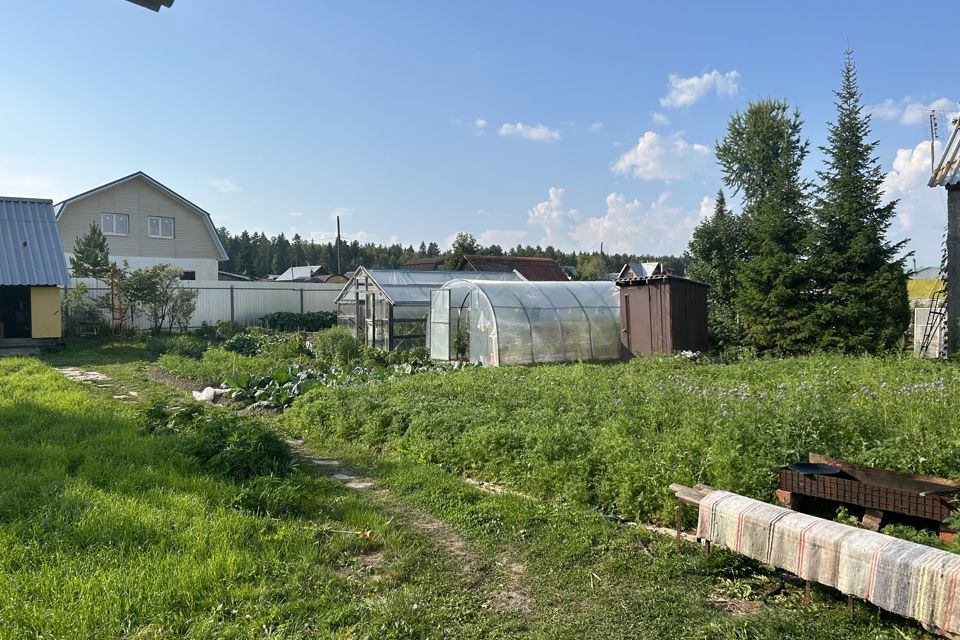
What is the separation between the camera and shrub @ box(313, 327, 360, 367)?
15.2 metres

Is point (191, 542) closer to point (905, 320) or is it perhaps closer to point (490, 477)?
point (490, 477)

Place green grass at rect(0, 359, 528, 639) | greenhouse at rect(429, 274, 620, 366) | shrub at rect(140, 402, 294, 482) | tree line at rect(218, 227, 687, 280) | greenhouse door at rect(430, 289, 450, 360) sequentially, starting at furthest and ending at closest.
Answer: tree line at rect(218, 227, 687, 280) < greenhouse door at rect(430, 289, 450, 360) < greenhouse at rect(429, 274, 620, 366) < shrub at rect(140, 402, 294, 482) < green grass at rect(0, 359, 528, 639)

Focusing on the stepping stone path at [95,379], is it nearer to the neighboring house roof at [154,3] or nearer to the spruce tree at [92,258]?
the neighboring house roof at [154,3]

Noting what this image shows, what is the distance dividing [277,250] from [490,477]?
8401cm

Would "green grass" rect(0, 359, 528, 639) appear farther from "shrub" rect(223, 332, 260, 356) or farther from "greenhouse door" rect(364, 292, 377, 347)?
"greenhouse door" rect(364, 292, 377, 347)

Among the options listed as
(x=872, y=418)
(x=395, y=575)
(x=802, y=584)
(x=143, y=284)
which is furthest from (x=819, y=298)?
(x=143, y=284)

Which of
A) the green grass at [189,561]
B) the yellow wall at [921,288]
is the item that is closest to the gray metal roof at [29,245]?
the green grass at [189,561]

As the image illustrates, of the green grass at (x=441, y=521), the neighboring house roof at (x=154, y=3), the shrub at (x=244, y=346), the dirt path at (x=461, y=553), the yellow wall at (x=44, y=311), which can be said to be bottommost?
the dirt path at (x=461, y=553)

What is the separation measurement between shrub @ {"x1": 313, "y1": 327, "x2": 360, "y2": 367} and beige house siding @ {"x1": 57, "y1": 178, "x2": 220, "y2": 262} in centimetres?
1996

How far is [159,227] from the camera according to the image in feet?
105

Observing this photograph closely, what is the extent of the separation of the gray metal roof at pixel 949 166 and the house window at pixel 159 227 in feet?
105

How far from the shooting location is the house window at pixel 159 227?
31.6m

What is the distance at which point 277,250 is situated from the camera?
8469cm

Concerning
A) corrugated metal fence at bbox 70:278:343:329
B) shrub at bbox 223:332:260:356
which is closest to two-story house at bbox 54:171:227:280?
corrugated metal fence at bbox 70:278:343:329
